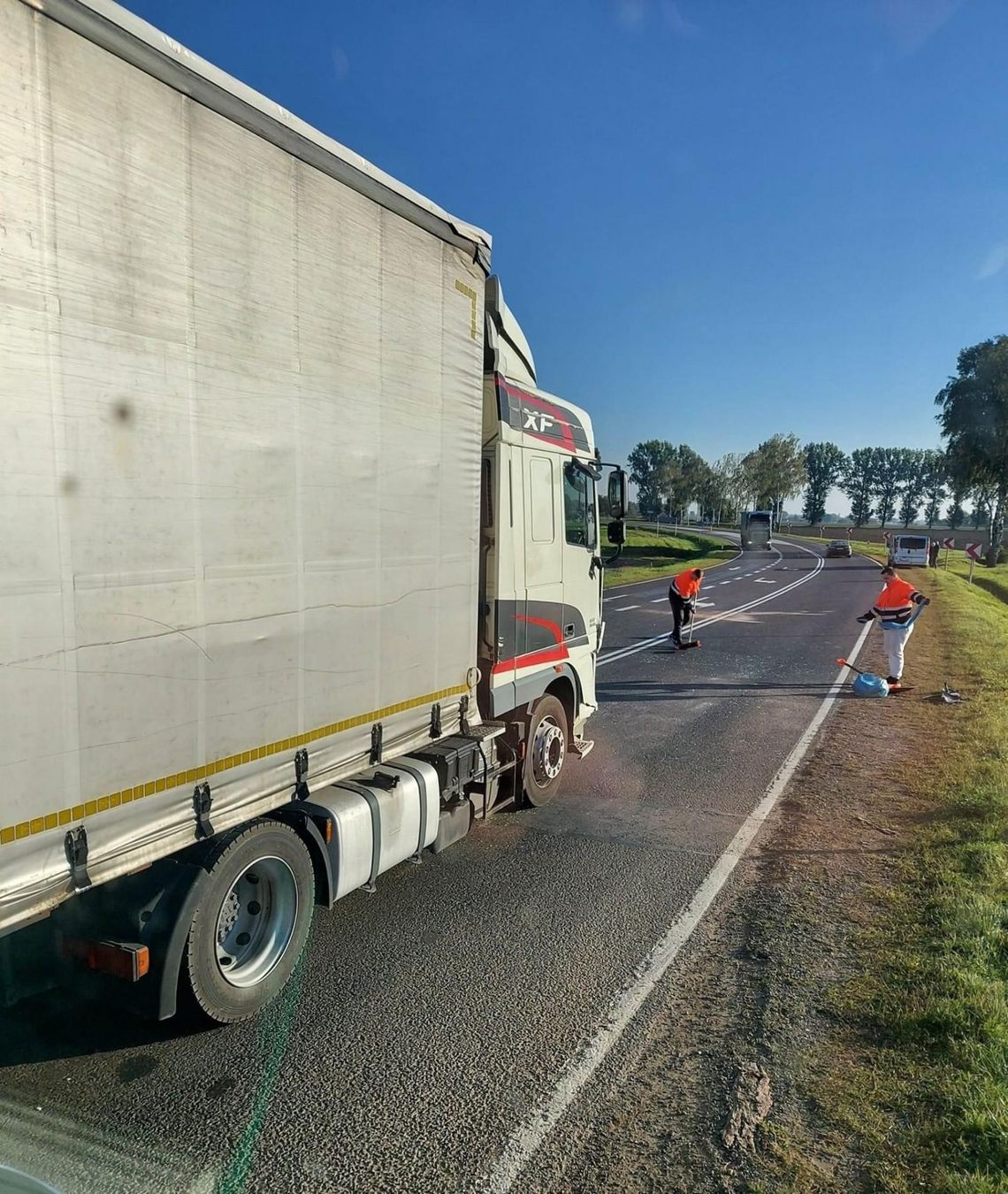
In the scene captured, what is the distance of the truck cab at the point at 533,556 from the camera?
5570 millimetres

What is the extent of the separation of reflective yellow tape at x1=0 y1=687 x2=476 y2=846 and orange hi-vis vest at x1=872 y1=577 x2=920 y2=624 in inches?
349

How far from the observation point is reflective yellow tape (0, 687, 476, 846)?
2.62m

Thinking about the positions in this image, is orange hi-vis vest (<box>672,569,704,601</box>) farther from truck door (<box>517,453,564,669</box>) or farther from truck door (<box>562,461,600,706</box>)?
truck door (<box>517,453,564,669</box>)

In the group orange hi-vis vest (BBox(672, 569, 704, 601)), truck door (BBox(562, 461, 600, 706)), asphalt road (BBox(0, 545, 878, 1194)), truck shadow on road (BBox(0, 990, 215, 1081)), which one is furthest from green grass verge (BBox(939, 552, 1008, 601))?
truck shadow on road (BBox(0, 990, 215, 1081))

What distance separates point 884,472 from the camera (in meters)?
146

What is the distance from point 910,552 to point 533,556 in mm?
40957

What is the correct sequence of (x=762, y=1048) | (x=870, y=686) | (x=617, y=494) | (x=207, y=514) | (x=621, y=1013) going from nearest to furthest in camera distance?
(x=207, y=514), (x=762, y=1048), (x=621, y=1013), (x=617, y=494), (x=870, y=686)

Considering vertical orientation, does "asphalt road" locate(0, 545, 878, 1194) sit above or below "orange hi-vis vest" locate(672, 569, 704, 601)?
below

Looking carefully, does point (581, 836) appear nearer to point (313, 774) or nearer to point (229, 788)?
point (313, 774)

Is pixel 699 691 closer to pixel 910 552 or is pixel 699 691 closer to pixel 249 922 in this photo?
pixel 249 922

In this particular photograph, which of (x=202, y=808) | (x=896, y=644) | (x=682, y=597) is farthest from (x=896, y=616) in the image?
(x=202, y=808)

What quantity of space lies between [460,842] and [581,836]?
898mm

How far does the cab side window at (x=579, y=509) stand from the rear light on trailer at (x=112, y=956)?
4.54m

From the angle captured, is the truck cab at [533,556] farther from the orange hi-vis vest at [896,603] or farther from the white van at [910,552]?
the white van at [910,552]
